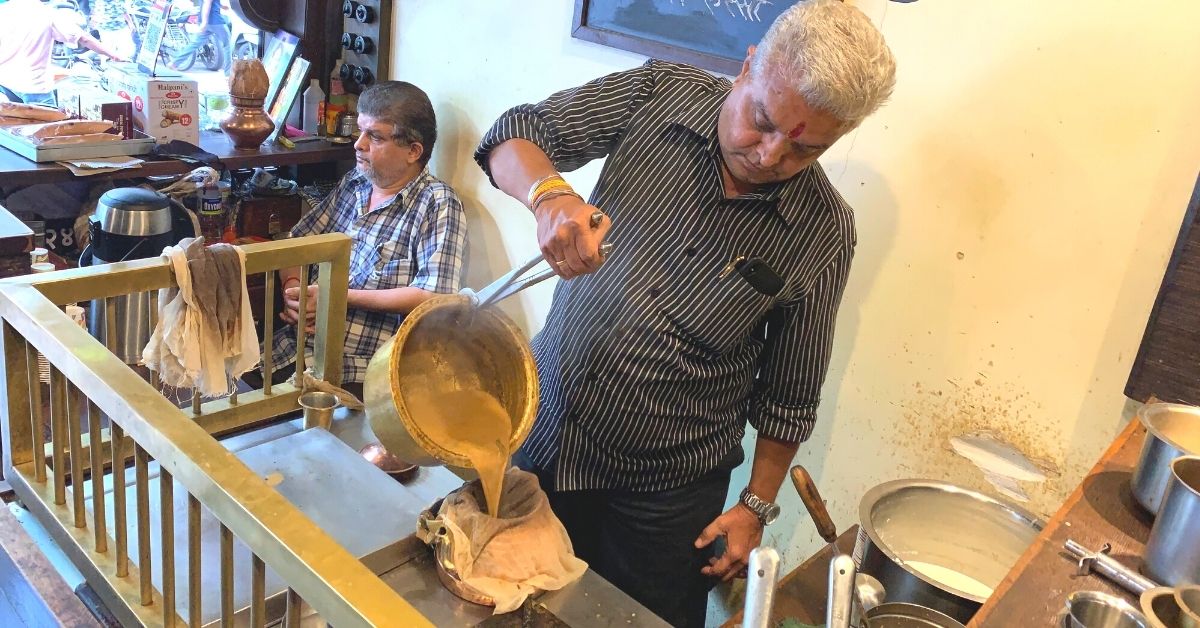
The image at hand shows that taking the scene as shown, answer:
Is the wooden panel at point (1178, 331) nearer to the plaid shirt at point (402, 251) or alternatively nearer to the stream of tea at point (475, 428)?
the stream of tea at point (475, 428)

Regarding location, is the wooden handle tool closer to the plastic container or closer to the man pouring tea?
the man pouring tea

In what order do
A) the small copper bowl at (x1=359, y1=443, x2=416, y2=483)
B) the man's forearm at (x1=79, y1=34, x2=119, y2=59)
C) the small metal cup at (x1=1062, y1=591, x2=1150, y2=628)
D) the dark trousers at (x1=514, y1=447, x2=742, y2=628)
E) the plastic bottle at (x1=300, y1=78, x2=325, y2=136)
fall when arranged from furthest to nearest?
the plastic bottle at (x1=300, y1=78, x2=325, y2=136)
the man's forearm at (x1=79, y1=34, x2=119, y2=59)
the dark trousers at (x1=514, y1=447, x2=742, y2=628)
the small copper bowl at (x1=359, y1=443, x2=416, y2=483)
the small metal cup at (x1=1062, y1=591, x2=1150, y2=628)

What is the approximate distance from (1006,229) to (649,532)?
2.79ft

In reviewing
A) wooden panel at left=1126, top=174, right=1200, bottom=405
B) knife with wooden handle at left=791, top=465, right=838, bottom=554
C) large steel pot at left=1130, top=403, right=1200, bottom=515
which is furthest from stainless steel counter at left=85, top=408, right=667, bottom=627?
wooden panel at left=1126, top=174, right=1200, bottom=405

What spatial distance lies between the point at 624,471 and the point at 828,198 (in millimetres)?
589

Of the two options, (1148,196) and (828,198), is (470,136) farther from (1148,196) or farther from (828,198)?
(1148,196)

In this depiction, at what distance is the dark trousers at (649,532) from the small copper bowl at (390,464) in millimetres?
243

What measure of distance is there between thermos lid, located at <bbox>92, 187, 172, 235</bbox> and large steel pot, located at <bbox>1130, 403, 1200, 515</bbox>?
78.8 inches

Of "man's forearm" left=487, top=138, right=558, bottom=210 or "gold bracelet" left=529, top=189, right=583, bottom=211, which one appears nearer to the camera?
"gold bracelet" left=529, top=189, right=583, bottom=211

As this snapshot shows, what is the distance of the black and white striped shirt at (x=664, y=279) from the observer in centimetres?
143

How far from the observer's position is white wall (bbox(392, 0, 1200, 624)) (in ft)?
4.60

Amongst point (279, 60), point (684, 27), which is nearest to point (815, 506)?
point (684, 27)

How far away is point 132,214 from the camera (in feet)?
6.56

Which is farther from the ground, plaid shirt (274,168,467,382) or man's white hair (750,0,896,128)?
man's white hair (750,0,896,128)
